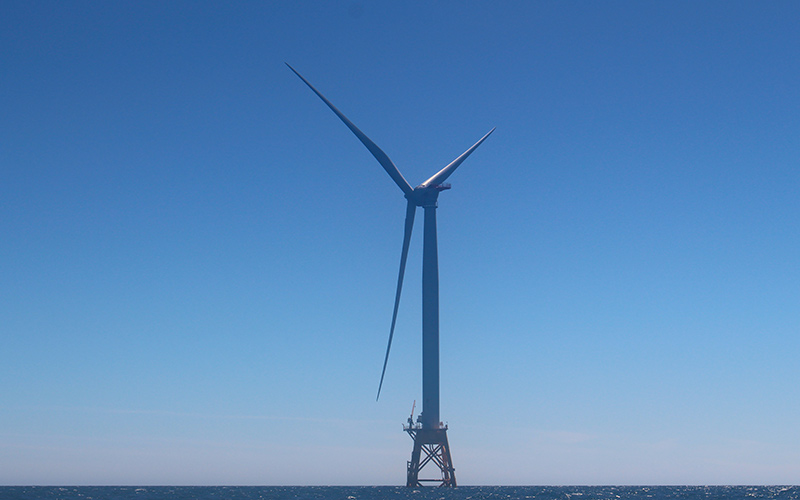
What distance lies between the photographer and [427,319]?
12400 centimetres

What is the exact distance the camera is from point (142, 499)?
363 ft

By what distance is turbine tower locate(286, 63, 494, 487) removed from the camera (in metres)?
123

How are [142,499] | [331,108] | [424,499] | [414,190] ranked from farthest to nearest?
[414,190]
[331,108]
[142,499]
[424,499]

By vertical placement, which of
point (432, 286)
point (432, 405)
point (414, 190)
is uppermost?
point (414, 190)

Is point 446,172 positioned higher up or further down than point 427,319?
higher up

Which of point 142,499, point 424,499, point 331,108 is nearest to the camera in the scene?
point 424,499

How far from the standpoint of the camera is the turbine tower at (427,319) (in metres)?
123

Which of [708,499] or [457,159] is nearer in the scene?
[708,499]

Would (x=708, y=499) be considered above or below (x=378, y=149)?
below

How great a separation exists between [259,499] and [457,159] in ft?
200

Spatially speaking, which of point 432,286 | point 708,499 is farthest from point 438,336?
point 708,499

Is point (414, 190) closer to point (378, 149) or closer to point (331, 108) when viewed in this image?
point (378, 149)

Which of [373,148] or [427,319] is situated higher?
[373,148]


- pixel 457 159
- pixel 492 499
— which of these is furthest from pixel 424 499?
pixel 457 159
